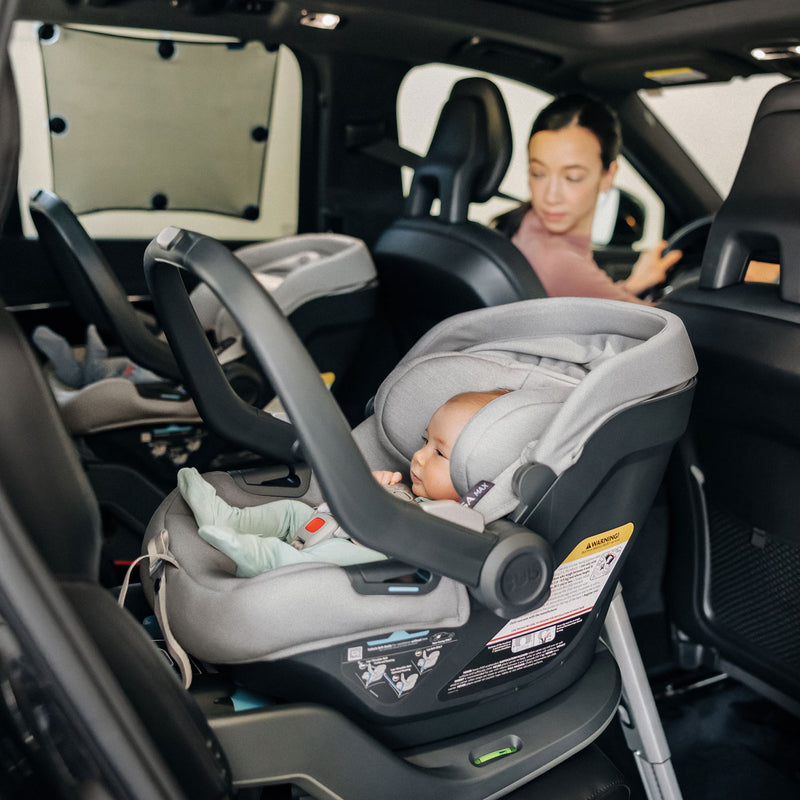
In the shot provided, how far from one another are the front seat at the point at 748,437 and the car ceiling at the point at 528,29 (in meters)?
0.93

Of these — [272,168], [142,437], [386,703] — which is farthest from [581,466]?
[272,168]

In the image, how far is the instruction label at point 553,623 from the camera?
1.19 meters

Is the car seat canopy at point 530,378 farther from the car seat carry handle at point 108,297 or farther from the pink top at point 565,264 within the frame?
the pink top at point 565,264

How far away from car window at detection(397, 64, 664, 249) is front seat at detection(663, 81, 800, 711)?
4.63 feet

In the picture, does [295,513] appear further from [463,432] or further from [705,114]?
[705,114]

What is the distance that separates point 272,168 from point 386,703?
2223 millimetres

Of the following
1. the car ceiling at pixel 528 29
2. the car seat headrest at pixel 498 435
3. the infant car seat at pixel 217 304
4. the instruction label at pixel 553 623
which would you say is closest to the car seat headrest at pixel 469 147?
the infant car seat at pixel 217 304

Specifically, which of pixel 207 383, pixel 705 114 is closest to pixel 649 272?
pixel 705 114

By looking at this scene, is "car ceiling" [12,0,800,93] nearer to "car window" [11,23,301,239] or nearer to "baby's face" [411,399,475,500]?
"car window" [11,23,301,239]

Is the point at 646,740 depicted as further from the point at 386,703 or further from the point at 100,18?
the point at 100,18

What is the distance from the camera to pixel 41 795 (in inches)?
32.6

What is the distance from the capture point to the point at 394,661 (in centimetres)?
111

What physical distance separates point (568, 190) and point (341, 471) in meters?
1.64

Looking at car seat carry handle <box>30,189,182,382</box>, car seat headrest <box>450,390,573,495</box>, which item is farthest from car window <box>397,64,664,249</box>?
car seat headrest <box>450,390,573,495</box>
